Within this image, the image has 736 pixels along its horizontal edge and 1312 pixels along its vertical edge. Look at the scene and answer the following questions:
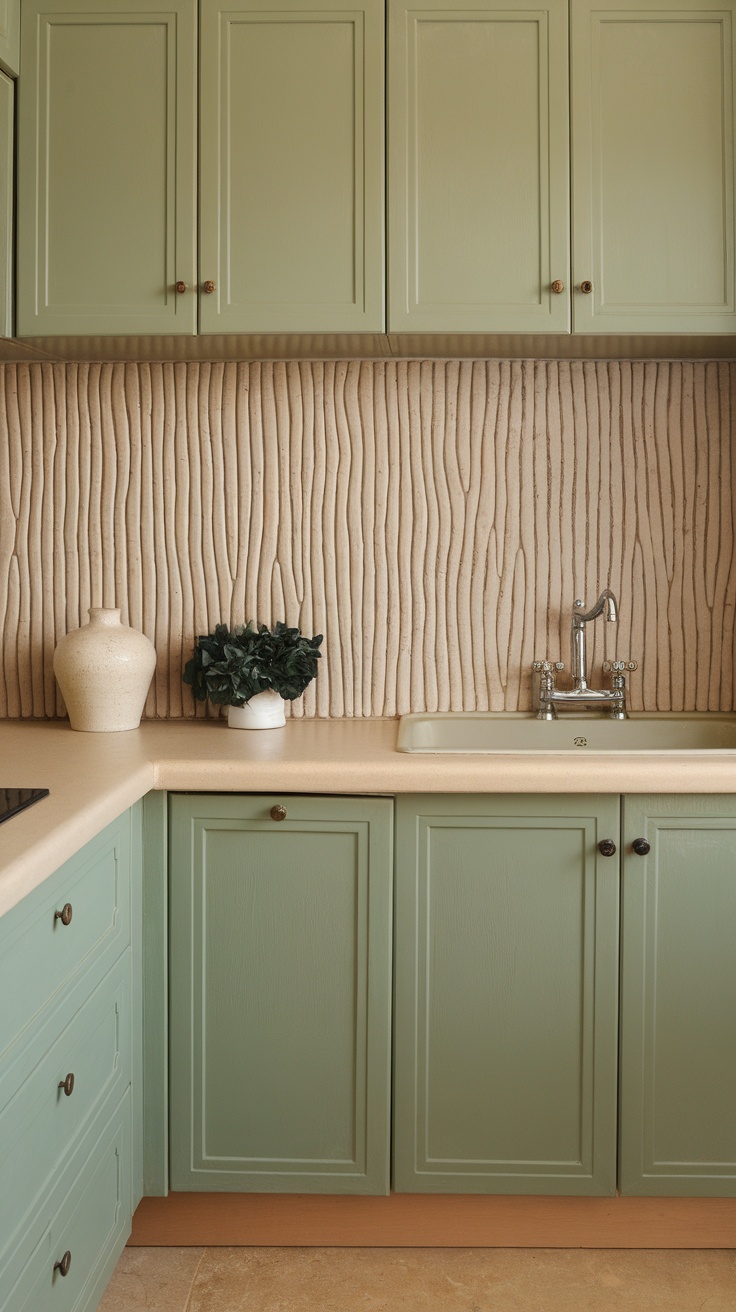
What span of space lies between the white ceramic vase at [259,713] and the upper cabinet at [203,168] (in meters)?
0.74

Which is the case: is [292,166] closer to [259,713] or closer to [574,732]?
[259,713]

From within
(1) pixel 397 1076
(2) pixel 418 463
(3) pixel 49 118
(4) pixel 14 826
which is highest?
(3) pixel 49 118

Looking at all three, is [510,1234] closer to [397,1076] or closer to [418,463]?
[397,1076]

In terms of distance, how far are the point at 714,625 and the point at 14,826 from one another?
1.62 m

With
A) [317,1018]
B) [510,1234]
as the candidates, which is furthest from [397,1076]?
[510,1234]

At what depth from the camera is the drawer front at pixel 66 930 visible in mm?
1184

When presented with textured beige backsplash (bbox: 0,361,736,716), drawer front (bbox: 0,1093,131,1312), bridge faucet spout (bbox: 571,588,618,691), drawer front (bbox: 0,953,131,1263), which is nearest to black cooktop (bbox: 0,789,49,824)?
drawer front (bbox: 0,953,131,1263)

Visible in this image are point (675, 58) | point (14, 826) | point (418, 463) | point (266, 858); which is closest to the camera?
point (14, 826)

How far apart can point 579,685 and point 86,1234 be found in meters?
1.41

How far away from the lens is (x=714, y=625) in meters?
2.30

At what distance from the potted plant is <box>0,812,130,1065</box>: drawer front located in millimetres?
474

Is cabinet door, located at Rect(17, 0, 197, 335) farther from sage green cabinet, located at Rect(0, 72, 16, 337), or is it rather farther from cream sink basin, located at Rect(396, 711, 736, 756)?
cream sink basin, located at Rect(396, 711, 736, 756)

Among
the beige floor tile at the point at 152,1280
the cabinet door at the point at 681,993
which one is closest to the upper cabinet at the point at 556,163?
the cabinet door at the point at 681,993

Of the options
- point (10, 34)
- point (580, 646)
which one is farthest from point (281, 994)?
point (10, 34)
